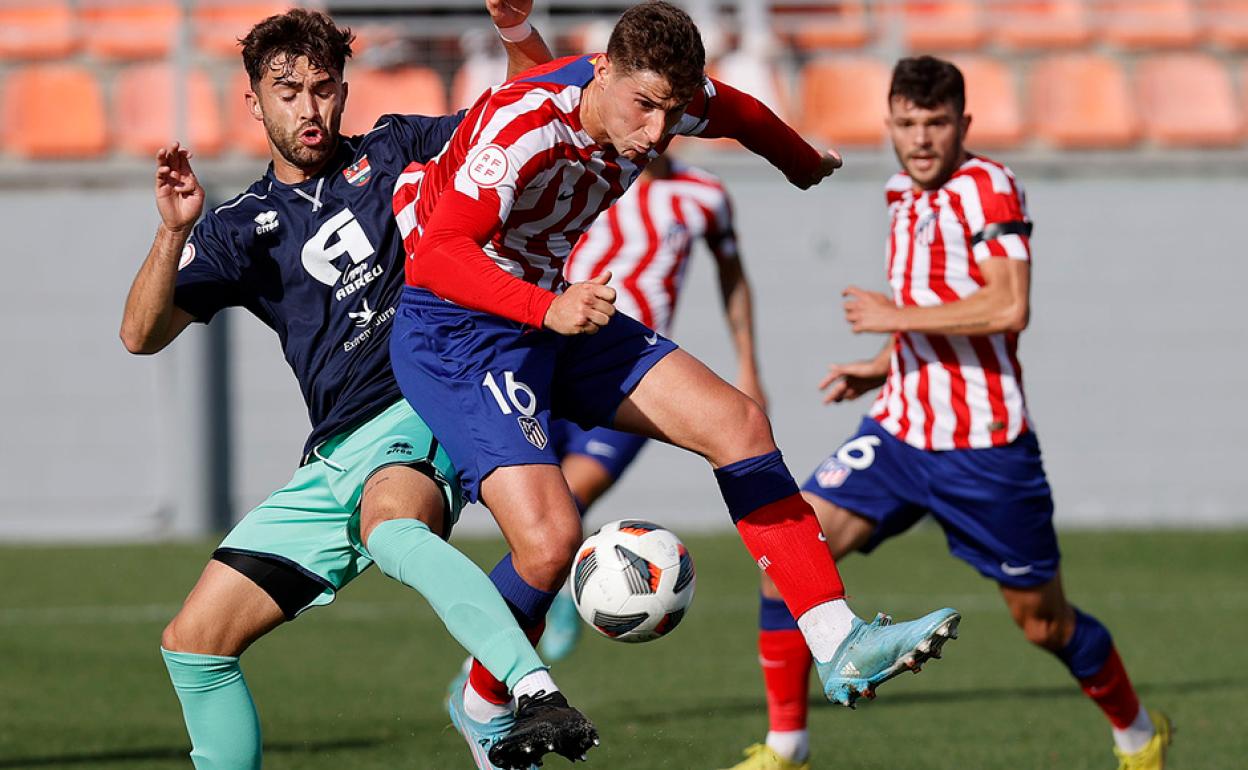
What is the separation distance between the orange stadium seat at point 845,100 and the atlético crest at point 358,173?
906 centimetres

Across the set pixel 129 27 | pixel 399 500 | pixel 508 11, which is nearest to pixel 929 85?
pixel 508 11

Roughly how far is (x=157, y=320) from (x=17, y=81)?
34.8 ft

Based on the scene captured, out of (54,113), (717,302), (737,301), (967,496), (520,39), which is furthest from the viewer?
(54,113)

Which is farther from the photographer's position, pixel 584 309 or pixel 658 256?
pixel 658 256

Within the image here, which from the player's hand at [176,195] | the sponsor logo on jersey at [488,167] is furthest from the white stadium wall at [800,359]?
the sponsor logo on jersey at [488,167]

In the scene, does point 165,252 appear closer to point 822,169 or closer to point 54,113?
point 822,169

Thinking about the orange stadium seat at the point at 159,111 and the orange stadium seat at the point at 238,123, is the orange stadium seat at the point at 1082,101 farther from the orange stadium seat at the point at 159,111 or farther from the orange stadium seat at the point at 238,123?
the orange stadium seat at the point at 159,111

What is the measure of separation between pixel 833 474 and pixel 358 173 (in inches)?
76.5

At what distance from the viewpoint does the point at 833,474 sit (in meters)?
5.96

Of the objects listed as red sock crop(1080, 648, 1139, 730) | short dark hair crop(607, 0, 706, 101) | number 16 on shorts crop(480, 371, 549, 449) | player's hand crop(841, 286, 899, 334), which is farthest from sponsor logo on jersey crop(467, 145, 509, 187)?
red sock crop(1080, 648, 1139, 730)

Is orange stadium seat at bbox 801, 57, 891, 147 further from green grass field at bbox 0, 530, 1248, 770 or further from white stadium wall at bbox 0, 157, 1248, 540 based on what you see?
green grass field at bbox 0, 530, 1248, 770

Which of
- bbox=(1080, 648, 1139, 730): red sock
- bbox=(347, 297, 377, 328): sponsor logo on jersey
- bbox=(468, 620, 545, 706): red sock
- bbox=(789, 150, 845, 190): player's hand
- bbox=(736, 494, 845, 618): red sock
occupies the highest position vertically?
bbox=(789, 150, 845, 190): player's hand

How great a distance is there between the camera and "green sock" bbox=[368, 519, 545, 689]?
4.07m

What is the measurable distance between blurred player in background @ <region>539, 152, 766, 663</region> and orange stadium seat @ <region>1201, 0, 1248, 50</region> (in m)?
8.01
